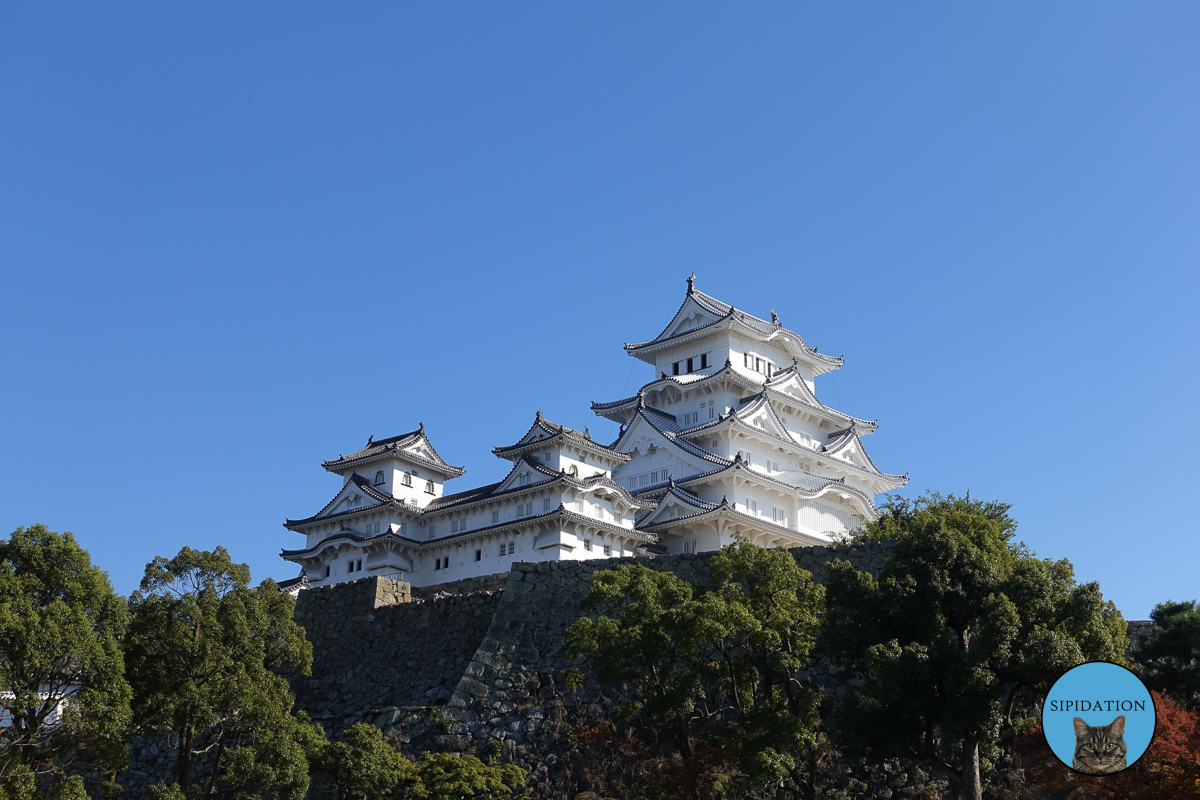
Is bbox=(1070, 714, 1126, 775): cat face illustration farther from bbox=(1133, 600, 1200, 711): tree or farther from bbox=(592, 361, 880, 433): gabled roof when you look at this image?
bbox=(592, 361, 880, 433): gabled roof

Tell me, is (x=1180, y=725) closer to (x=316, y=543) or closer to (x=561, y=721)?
(x=561, y=721)

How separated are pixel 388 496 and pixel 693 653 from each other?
24.4 m

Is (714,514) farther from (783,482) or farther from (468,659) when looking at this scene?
(468,659)

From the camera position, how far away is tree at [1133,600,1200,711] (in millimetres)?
24312

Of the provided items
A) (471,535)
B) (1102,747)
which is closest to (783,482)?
(471,535)

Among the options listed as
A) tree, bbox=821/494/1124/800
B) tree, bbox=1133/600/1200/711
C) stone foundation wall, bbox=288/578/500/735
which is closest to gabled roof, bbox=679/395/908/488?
stone foundation wall, bbox=288/578/500/735

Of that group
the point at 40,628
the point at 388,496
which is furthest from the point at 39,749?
the point at 388,496

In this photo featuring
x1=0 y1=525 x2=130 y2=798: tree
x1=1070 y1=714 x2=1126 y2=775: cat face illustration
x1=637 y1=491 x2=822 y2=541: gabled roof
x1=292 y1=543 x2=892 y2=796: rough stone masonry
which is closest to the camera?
x1=1070 y1=714 x2=1126 y2=775: cat face illustration

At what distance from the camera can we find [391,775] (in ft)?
79.2

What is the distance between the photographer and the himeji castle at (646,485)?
4291 cm

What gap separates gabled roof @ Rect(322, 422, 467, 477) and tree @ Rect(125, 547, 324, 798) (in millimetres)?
21909

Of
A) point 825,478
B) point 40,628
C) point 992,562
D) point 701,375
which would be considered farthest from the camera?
point 701,375

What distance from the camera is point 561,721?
27.9 metres

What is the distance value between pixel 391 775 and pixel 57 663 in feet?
21.8
